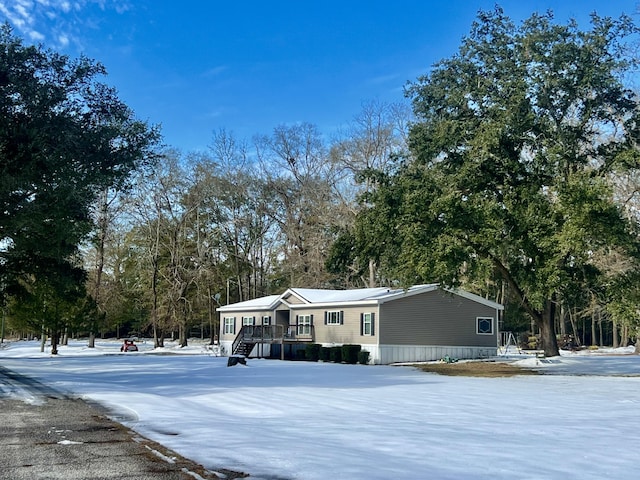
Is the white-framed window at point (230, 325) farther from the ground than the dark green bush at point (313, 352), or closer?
farther from the ground

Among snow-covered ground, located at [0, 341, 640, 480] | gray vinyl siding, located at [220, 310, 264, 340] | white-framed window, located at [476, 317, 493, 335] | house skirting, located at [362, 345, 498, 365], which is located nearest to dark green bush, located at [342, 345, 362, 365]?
house skirting, located at [362, 345, 498, 365]

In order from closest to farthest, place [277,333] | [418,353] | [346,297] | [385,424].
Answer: [385,424]
[418,353]
[346,297]
[277,333]

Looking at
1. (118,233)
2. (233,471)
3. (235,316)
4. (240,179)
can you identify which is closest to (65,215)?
(233,471)

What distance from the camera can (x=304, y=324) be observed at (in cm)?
3694

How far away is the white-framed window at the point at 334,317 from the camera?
34.5 m

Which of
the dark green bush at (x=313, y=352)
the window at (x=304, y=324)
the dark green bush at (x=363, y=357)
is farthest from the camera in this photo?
the window at (x=304, y=324)

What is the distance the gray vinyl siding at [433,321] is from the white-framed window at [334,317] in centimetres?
315

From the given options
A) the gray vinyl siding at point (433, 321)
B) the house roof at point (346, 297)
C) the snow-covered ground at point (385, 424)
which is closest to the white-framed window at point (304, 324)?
the house roof at point (346, 297)

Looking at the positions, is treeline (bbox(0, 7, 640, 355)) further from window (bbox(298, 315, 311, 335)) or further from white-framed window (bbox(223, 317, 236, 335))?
white-framed window (bbox(223, 317, 236, 335))

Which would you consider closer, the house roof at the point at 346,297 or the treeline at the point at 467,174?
the treeline at the point at 467,174

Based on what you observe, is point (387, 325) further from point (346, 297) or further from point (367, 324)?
point (346, 297)

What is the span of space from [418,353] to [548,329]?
23.0 ft

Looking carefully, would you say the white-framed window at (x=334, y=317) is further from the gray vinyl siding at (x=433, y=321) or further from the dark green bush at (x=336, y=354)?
the gray vinyl siding at (x=433, y=321)

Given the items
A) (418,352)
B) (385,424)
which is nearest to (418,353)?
(418,352)
